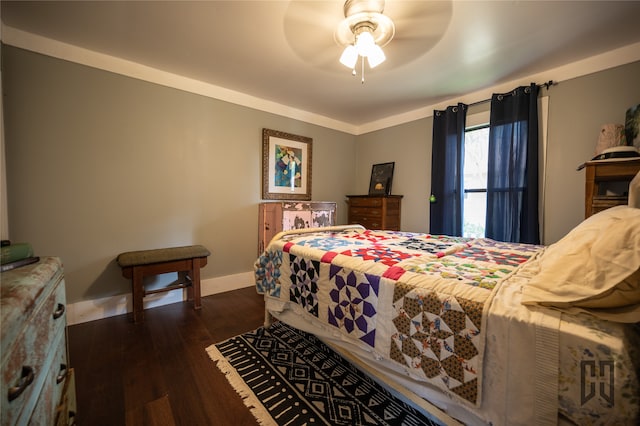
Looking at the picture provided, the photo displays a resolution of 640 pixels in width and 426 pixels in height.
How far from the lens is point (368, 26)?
163 cm

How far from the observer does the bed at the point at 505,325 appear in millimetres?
652

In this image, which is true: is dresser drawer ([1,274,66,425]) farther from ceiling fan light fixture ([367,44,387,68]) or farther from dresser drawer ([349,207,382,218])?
dresser drawer ([349,207,382,218])

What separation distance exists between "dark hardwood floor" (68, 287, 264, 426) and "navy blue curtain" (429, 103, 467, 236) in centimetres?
252

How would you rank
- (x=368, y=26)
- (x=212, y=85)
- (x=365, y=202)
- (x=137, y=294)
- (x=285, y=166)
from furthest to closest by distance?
(x=365, y=202), (x=285, y=166), (x=212, y=85), (x=137, y=294), (x=368, y=26)

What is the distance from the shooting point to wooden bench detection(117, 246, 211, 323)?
6.91 feet

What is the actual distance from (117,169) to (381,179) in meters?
3.35

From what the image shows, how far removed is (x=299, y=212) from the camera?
10.5 ft

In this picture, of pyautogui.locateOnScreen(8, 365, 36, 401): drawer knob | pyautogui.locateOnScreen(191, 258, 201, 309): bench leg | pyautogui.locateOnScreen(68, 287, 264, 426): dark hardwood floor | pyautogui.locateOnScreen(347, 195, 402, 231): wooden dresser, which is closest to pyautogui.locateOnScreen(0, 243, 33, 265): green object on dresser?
pyautogui.locateOnScreen(8, 365, 36, 401): drawer knob

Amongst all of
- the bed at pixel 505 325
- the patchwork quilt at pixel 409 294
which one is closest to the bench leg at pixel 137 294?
the patchwork quilt at pixel 409 294

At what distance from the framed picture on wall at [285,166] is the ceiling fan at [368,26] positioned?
127 cm

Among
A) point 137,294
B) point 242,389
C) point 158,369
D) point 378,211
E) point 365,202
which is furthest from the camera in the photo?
point 365,202

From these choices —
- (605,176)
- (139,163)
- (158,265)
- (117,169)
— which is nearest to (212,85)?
(139,163)

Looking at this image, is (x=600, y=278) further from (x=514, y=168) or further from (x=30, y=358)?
(x=514, y=168)

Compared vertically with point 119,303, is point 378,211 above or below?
above
